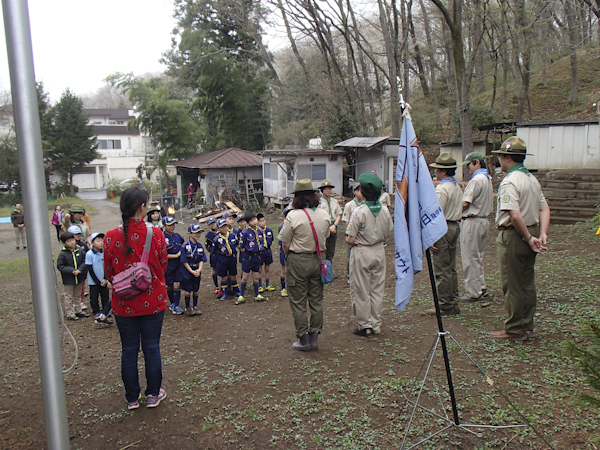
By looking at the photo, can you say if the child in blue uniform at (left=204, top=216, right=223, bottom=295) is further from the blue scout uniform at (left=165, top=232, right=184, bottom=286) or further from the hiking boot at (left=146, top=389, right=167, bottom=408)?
the hiking boot at (left=146, top=389, right=167, bottom=408)

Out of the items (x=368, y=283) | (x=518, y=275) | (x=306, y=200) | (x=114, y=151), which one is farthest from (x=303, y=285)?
(x=114, y=151)

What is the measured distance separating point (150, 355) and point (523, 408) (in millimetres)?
3177

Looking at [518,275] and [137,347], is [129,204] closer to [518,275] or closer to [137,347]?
[137,347]

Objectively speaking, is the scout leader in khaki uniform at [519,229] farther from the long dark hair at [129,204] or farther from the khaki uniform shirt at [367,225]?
the long dark hair at [129,204]

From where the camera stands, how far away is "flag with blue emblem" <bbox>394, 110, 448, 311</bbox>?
323cm

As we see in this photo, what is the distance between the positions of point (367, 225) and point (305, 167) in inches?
724

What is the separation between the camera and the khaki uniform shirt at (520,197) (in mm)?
4445

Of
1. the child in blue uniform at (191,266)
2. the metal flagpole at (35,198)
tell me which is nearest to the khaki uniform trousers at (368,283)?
the child in blue uniform at (191,266)

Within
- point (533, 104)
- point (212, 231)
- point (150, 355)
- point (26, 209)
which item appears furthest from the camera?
point (533, 104)

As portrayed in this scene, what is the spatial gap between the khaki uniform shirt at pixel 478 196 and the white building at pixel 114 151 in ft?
141

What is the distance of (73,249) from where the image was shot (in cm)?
724

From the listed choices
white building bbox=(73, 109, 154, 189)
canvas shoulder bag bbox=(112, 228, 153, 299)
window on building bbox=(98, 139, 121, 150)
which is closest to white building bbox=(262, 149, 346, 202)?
canvas shoulder bag bbox=(112, 228, 153, 299)

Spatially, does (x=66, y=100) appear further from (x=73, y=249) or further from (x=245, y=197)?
(x=73, y=249)

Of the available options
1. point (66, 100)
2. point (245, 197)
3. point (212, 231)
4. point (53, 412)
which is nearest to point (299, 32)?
point (245, 197)
